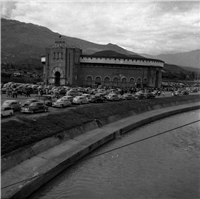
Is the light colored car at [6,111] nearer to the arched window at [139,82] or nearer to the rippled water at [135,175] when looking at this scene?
the rippled water at [135,175]

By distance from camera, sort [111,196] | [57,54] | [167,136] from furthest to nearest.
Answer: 1. [57,54]
2. [167,136]
3. [111,196]

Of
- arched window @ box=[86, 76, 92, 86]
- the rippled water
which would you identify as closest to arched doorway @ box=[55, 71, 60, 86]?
arched window @ box=[86, 76, 92, 86]

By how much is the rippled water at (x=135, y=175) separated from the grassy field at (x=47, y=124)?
3.42 m

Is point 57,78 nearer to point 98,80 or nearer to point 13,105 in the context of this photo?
point 98,80

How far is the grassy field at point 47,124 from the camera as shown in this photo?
48.1ft

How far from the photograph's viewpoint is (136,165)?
1573 centimetres

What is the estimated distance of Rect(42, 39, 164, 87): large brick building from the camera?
5638cm

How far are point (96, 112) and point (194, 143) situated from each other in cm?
1085

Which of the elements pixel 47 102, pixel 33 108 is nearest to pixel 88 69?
pixel 47 102

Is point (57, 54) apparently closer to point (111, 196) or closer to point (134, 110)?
point (134, 110)

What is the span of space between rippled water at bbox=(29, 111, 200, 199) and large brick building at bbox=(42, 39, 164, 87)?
38381mm

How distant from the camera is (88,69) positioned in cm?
5834

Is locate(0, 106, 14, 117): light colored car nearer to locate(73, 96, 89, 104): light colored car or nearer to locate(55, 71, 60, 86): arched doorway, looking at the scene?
locate(73, 96, 89, 104): light colored car

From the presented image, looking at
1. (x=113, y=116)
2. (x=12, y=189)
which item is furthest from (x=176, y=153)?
(x=12, y=189)
